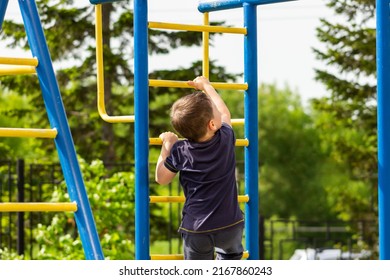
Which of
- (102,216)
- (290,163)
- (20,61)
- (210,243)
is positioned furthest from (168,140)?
(290,163)

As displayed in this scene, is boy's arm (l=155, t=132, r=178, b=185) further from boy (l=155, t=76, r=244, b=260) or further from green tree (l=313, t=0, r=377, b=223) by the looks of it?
green tree (l=313, t=0, r=377, b=223)

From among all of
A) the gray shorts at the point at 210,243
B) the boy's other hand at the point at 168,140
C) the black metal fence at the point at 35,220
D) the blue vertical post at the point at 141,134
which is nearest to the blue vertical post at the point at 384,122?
the gray shorts at the point at 210,243

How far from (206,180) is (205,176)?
0.05 ft

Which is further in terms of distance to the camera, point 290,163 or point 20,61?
point 290,163

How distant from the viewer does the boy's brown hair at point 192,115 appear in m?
3.19

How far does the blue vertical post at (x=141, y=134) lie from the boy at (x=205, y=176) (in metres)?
0.09

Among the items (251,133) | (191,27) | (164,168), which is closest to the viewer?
(164,168)

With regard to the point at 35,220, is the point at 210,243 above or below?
above

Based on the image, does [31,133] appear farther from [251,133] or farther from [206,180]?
[251,133]

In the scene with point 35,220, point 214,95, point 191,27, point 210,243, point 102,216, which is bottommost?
point 35,220

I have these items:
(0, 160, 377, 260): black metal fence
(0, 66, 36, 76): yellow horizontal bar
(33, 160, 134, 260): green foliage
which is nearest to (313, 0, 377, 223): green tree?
(0, 160, 377, 260): black metal fence

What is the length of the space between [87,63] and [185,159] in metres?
8.04

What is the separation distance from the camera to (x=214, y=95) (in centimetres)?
340
